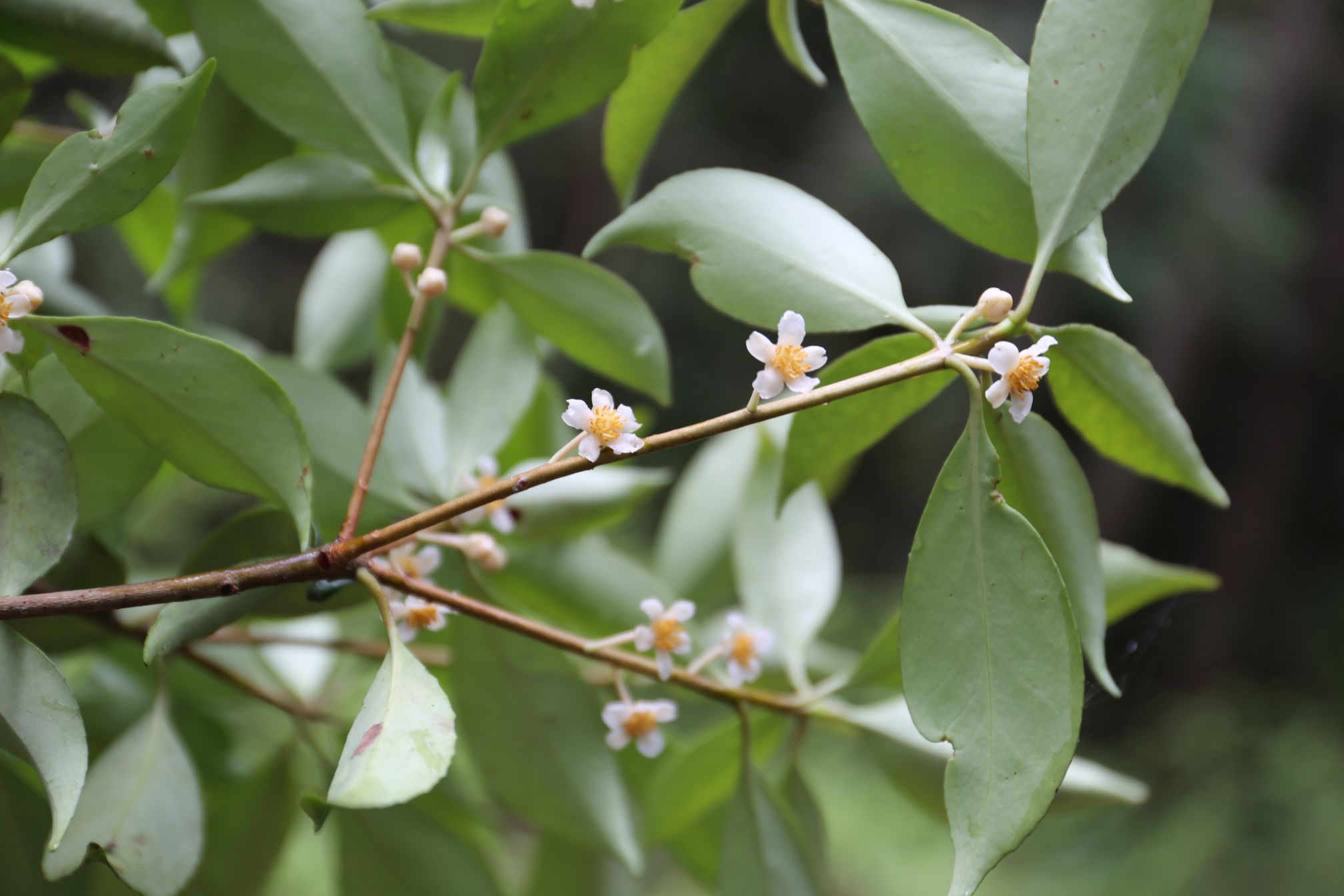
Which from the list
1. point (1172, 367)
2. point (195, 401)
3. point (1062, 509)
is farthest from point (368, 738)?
point (1172, 367)

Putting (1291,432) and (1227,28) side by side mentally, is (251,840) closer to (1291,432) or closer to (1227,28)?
(1227,28)

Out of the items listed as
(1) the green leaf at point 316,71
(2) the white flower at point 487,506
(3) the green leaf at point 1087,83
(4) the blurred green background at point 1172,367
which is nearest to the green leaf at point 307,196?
(1) the green leaf at point 316,71

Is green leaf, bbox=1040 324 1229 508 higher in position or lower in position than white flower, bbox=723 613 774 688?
higher

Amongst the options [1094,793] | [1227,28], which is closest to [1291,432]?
[1227,28]

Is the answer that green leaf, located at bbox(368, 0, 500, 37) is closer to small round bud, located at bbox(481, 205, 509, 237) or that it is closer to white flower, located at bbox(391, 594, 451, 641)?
small round bud, located at bbox(481, 205, 509, 237)

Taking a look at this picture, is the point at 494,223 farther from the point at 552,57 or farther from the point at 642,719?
the point at 642,719

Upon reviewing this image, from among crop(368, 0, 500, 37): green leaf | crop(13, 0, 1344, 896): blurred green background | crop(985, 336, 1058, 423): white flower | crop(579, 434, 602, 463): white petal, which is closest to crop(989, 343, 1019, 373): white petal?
crop(985, 336, 1058, 423): white flower

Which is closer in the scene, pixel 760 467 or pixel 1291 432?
pixel 760 467
